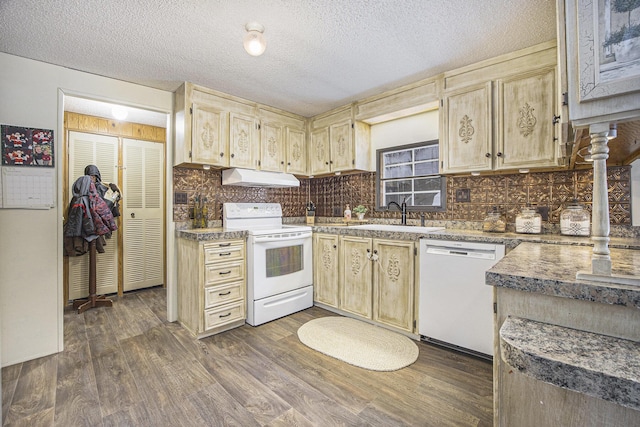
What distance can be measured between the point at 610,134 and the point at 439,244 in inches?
57.6

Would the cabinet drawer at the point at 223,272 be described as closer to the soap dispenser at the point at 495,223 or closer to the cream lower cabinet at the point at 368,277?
the cream lower cabinet at the point at 368,277

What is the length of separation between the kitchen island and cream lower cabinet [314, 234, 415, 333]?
56.2 inches

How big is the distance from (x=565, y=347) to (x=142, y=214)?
449 centimetres

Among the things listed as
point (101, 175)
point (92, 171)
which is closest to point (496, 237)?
point (92, 171)

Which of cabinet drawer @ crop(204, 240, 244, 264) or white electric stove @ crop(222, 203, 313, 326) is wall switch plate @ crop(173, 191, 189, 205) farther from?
cabinet drawer @ crop(204, 240, 244, 264)

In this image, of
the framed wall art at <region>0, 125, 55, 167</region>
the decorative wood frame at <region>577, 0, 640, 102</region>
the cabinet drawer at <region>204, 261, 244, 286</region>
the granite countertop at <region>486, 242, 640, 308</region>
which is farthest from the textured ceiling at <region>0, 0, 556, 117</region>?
the cabinet drawer at <region>204, 261, 244, 286</region>

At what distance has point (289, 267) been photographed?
3.16 metres

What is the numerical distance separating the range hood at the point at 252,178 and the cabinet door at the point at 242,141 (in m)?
0.08

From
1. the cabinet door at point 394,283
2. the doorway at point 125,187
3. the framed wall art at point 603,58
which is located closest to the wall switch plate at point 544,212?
the cabinet door at point 394,283

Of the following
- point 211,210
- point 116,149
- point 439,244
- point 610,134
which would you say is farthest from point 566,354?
point 116,149

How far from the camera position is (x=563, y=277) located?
97cm

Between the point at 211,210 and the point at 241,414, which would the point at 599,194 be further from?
the point at 211,210

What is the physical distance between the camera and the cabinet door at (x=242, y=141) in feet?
10.3

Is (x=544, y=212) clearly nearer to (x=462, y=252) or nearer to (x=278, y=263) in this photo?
(x=462, y=252)
